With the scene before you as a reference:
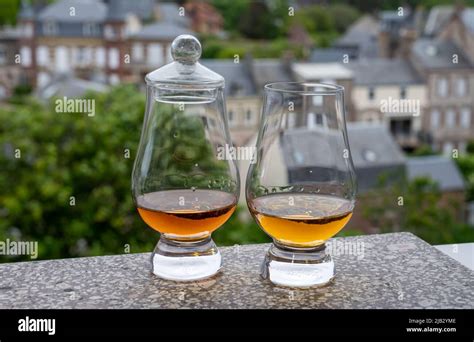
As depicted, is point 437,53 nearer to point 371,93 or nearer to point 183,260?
point 371,93

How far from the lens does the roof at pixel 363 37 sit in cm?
2061

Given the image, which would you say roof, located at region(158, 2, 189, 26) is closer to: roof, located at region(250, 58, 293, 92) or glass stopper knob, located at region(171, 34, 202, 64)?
roof, located at region(250, 58, 293, 92)

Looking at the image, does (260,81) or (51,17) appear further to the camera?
(51,17)

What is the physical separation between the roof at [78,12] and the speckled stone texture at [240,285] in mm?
18478

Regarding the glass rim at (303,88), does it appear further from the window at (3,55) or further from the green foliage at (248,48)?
the window at (3,55)

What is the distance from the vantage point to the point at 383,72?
1759 cm

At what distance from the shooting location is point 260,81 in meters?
15.6

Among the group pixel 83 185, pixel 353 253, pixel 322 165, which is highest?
pixel 322 165

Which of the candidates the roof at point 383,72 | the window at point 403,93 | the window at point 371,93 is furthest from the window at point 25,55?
the window at point 403,93

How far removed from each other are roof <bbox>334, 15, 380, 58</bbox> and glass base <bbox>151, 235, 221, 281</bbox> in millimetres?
19964

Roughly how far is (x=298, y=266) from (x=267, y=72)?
49.7ft
